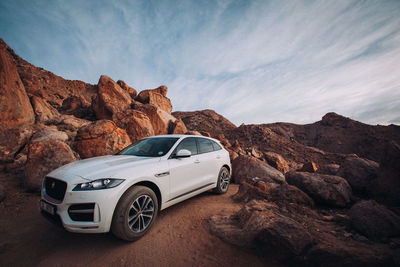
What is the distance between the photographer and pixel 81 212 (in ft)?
7.18

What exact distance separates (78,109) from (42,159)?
11.7 m

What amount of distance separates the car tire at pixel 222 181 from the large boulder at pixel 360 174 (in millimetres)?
3414

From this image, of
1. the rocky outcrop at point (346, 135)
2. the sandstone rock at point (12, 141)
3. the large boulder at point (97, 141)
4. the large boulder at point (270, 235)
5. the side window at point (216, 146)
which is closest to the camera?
the large boulder at point (270, 235)

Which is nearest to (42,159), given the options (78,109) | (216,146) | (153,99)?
(216,146)

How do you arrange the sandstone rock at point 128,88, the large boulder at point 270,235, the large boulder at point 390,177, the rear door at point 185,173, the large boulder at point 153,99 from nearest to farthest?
the large boulder at point 270,235
the rear door at point 185,173
the large boulder at point 390,177
the large boulder at point 153,99
the sandstone rock at point 128,88

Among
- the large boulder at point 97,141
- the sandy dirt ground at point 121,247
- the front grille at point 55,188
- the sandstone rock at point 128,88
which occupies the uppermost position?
the sandstone rock at point 128,88

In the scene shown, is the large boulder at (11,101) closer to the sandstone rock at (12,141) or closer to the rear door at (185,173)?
the sandstone rock at (12,141)

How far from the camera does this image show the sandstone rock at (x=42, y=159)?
438 cm

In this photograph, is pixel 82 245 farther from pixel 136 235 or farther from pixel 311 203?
pixel 311 203

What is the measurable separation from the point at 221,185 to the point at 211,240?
2.28 metres

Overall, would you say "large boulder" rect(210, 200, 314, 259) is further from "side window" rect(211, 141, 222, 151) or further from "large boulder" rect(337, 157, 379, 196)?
"large boulder" rect(337, 157, 379, 196)

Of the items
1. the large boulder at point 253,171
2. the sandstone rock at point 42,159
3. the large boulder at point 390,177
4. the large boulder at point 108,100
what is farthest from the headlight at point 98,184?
the large boulder at point 108,100

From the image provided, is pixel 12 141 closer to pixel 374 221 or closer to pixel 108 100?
pixel 108 100

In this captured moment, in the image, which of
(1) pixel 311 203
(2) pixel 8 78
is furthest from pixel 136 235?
(2) pixel 8 78
